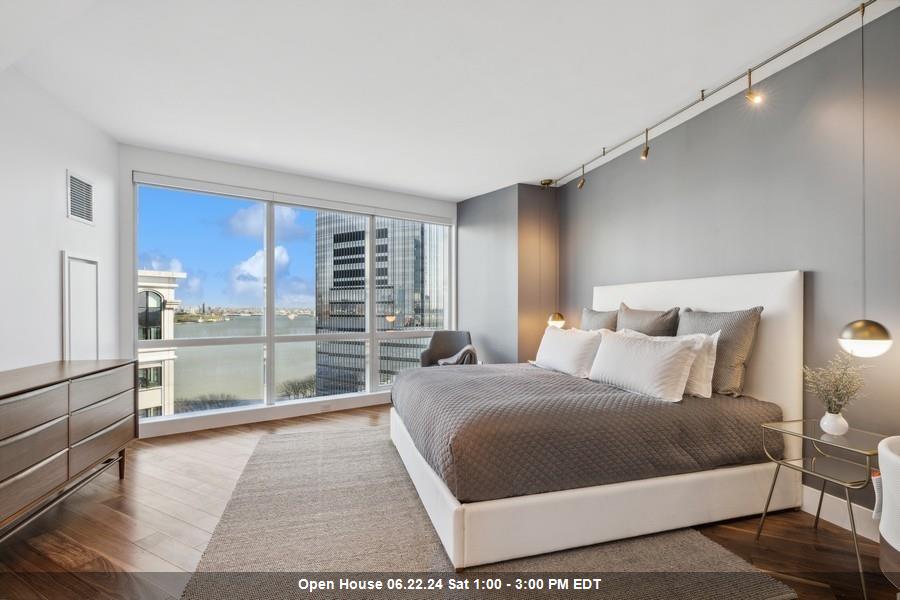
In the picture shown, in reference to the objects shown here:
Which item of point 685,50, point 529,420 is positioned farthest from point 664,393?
point 685,50

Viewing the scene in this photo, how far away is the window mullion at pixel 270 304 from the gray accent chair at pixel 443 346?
1.64 meters

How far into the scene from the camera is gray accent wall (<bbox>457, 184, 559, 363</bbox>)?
475 centimetres

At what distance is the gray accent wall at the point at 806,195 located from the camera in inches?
81.0

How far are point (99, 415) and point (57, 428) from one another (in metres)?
0.40

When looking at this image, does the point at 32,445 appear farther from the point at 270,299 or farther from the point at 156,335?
the point at 270,299

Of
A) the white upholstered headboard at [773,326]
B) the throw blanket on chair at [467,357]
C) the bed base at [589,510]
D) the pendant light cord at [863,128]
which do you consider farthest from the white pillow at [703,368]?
the throw blanket on chair at [467,357]

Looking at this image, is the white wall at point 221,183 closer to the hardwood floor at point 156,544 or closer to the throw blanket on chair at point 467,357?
the hardwood floor at point 156,544

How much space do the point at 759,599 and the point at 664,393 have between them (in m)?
0.95

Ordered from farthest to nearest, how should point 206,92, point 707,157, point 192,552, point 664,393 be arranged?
point 707,157, point 206,92, point 664,393, point 192,552

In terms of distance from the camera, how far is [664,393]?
2.32 m

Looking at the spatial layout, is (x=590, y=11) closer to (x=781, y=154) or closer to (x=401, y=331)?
(x=781, y=154)

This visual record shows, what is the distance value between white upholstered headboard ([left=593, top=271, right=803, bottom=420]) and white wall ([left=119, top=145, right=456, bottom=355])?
3.59m

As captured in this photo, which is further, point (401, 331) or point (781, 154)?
point (401, 331)

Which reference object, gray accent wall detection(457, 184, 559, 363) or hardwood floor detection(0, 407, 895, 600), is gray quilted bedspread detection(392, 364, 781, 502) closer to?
hardwood floor detection(0, 407, 895, 600)
